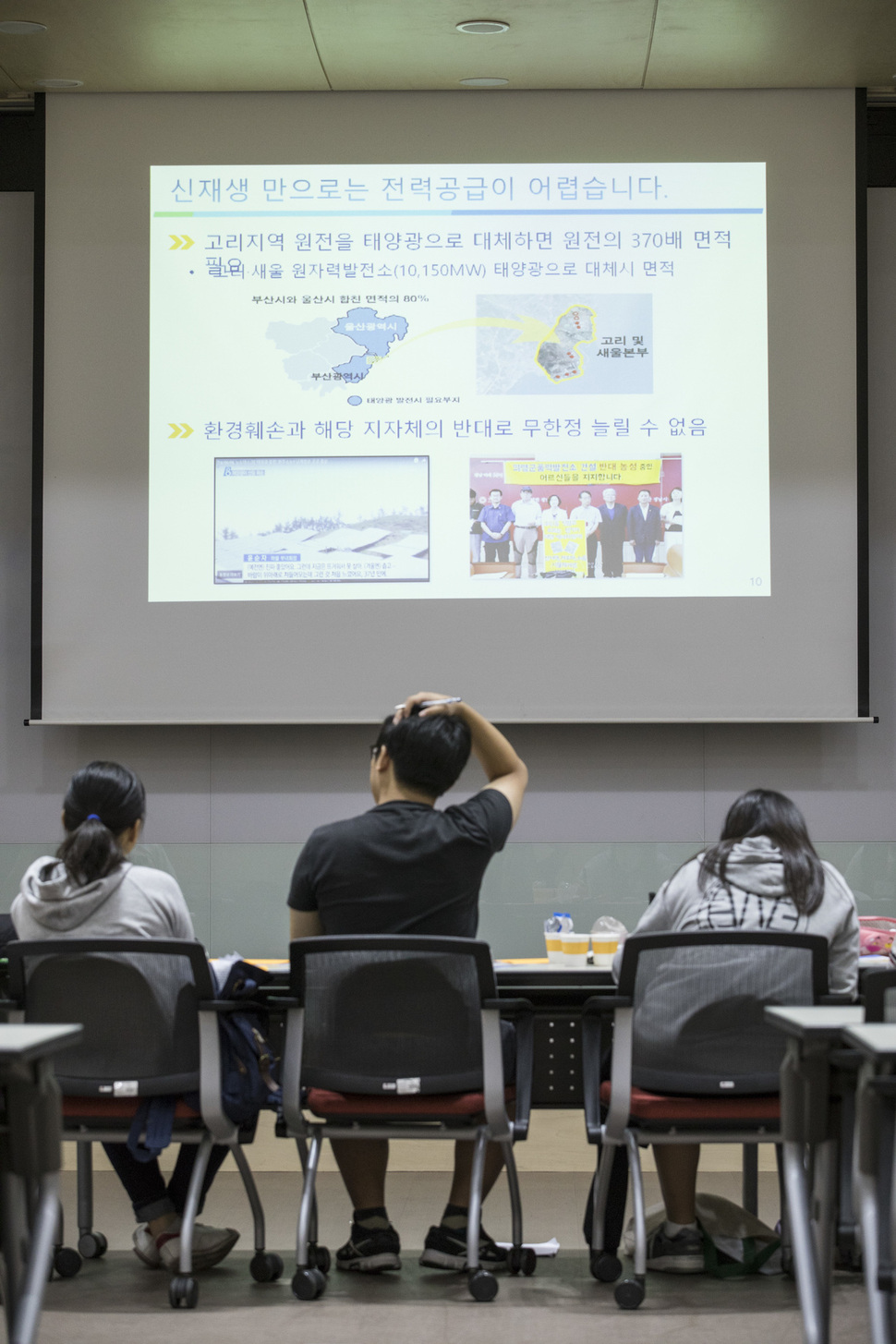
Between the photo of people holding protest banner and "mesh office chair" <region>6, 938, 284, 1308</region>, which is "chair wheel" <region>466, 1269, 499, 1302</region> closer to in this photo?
"mesh office chair" <region>6, 938, 284, 1308</region>

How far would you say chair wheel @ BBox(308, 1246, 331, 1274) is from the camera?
2.76 meters

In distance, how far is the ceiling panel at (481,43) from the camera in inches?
161

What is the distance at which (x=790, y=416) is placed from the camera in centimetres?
453

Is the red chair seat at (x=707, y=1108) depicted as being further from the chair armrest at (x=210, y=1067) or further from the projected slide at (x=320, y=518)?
the projected slide at (x=320, y=518)

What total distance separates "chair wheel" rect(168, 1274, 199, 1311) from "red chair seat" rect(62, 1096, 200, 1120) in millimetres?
296

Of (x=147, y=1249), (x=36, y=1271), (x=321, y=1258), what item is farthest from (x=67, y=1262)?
(x=36, y=1271)

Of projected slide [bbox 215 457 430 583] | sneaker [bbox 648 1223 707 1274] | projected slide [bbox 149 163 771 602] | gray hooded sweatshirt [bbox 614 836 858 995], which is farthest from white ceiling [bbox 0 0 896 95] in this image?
sneaker [bbox 648 1223 707 1274]

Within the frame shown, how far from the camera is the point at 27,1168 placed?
2010mm

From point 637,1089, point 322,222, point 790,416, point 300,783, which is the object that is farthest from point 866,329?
point 637,1089

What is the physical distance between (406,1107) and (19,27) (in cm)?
340

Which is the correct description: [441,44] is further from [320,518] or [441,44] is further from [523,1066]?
[523,1066]

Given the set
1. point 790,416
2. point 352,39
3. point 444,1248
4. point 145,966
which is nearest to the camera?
point 145,966

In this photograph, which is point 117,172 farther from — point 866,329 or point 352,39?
point 866,329

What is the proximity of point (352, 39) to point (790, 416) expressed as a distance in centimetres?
184
